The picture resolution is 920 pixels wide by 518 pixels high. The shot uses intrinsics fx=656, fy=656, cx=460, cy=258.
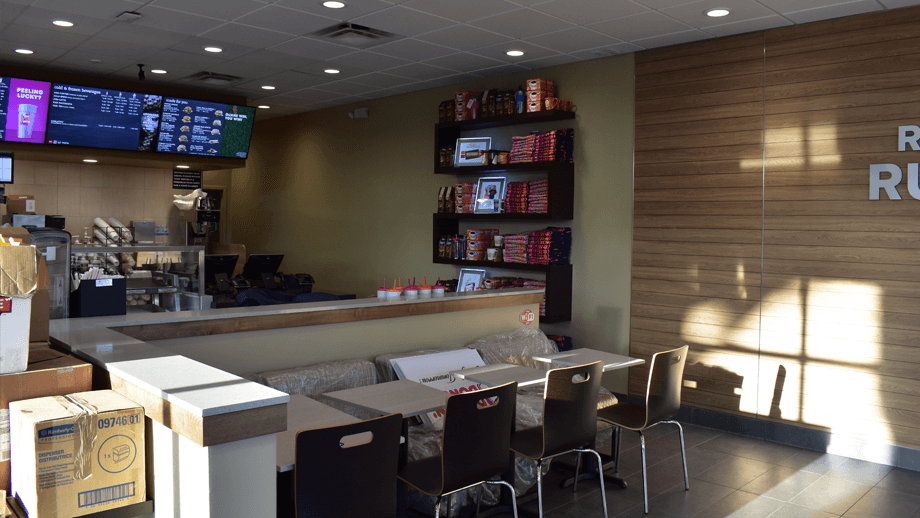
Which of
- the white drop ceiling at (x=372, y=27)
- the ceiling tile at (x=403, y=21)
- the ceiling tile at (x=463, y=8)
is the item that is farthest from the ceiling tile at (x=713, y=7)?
the ceiling tile at (x=403, y=21)

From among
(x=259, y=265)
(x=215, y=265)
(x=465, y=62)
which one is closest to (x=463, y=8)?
(x=465, y=62)

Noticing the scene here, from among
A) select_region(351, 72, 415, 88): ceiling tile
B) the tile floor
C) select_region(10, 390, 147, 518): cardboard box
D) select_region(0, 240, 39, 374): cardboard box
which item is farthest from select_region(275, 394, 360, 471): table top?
select_region(351, 72, 415, 88): ceiling tile

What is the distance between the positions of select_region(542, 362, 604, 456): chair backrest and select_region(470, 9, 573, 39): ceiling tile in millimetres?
2523

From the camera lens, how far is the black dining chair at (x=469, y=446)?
8.76 feet

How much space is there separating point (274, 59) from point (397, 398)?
13.2ft

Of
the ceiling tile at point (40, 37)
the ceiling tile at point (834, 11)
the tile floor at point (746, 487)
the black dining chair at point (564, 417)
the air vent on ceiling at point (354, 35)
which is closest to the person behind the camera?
the black dining chair at point (564, 417)

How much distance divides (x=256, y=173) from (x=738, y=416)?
7.46 metres

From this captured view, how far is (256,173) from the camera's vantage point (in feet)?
32.1

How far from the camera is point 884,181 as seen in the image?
4316mm

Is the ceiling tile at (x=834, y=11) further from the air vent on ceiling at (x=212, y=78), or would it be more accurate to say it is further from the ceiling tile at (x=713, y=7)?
the air vent on ceiling at (x=212, y=78)

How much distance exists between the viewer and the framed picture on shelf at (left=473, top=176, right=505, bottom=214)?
614 centimetres

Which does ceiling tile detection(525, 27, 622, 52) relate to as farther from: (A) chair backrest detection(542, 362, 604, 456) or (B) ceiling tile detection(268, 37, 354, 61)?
(A) chair backrest detection(542, 362, 604, 456)

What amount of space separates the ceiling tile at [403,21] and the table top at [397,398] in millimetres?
2575

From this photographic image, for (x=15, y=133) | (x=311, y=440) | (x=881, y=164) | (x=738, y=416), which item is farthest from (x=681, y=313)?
(x=15, y=133)
